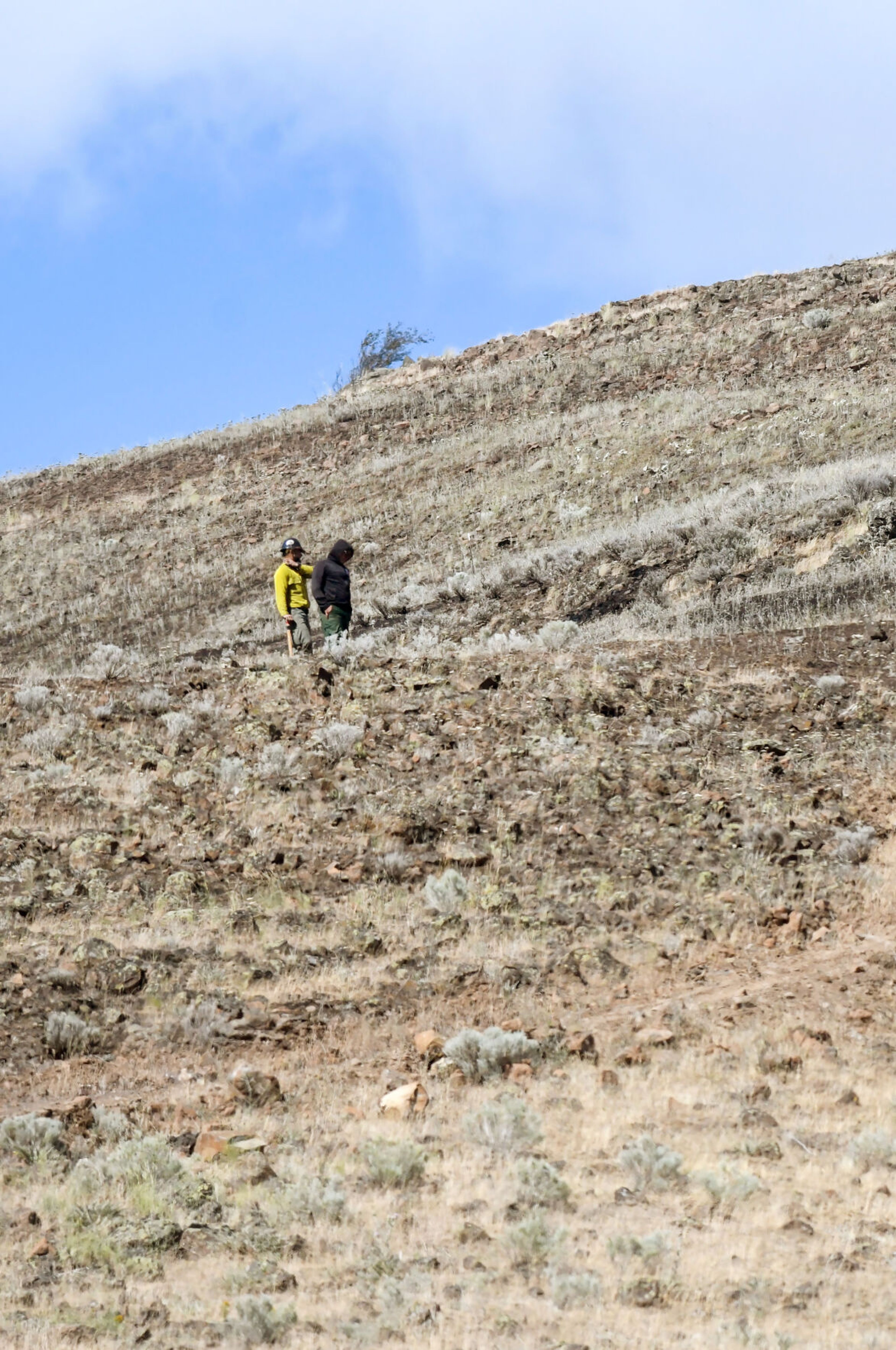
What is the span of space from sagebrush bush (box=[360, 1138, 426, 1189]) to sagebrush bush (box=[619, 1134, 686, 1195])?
1.00m

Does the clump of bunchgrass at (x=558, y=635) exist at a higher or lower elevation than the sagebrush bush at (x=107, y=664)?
lower

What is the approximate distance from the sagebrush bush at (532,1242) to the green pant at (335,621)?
31.6 ft

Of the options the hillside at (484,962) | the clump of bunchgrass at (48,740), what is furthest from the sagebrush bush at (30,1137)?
the clump of bunchgrass at (48,740)

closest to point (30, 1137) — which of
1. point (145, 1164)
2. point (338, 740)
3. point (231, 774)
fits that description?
point (145, 1164)

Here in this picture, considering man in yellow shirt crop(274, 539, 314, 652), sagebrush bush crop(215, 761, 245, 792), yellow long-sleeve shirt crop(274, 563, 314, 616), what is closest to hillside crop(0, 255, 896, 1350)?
sagebrush bush crop(215, 761, 245, 792)

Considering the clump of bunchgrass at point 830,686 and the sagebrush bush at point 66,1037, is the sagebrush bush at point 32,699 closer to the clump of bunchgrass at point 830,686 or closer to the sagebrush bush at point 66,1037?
the sagebrush bush at point 66,1037

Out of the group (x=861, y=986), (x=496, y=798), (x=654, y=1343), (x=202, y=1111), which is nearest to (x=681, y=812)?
(x=496, y=798)

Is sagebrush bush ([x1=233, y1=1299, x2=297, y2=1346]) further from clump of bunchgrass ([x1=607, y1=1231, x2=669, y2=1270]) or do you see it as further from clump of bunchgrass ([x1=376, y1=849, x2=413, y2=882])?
clump of bunchgrass ([x1=376, y1=849, x2=413, y2=882])

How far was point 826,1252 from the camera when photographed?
561 cm

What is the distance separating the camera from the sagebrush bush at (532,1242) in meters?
5.65

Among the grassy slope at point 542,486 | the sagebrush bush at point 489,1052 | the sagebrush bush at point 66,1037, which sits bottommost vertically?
the sagebrush bush at point 489,1052

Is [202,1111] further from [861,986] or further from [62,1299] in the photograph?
[861,986]

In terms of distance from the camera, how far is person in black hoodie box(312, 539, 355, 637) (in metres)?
14.6

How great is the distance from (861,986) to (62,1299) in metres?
5.20
